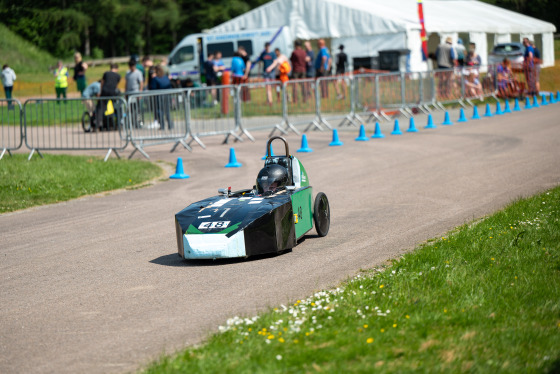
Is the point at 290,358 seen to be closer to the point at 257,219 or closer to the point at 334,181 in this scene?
the point at 257,219

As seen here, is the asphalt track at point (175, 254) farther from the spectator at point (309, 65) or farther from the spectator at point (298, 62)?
the spectator at point (309, 65)

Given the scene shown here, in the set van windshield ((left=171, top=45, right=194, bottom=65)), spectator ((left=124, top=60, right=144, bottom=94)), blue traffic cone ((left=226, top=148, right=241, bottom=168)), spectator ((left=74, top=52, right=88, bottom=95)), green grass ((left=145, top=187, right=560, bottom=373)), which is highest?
van windshield ((left=171, top=45, right=194, bottom=65))

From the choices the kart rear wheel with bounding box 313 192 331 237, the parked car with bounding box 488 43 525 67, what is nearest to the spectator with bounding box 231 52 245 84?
the parked car with bounding box 488 43 525 67

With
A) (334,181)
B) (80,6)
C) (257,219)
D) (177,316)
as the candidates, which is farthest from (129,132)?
(80,6)

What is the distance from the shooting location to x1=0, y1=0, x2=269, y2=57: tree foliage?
2682 inches

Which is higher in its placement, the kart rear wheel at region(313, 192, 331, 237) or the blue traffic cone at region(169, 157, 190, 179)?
the blue traffic cone at region(169, 157, 190, 179)

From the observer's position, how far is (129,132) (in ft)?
56.7

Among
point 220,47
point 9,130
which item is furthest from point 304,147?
point 220,47

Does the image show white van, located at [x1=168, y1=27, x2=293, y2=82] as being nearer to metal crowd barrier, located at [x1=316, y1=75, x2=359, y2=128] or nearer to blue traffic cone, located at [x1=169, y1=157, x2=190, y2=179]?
metal crowd barrier, located at [x1=316, y1=75, x2=359, y2=128]

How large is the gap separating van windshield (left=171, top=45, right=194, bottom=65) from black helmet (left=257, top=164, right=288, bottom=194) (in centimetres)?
2776

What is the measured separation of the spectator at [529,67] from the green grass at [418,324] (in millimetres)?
24325

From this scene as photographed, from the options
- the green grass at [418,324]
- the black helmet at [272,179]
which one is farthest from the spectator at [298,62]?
the green grass at [418,324]

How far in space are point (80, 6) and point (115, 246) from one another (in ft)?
210

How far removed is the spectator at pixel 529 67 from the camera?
30344mm
